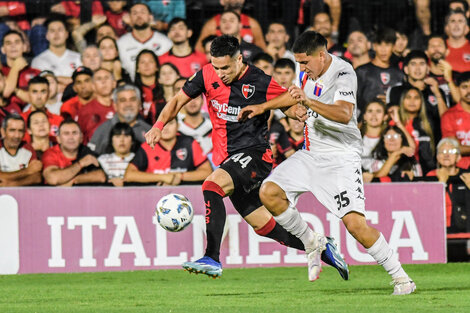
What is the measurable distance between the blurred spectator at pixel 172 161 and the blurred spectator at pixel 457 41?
439 cm

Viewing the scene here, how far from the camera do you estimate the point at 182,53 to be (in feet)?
41.7

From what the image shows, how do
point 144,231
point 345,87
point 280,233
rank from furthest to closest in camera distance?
point 144,231
point 280,233
point 345,87

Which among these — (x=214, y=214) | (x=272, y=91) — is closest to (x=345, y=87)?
(x=272, y=91)

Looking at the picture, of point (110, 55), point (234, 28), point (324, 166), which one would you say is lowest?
point (324, 166)

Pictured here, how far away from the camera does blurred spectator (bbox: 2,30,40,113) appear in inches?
484

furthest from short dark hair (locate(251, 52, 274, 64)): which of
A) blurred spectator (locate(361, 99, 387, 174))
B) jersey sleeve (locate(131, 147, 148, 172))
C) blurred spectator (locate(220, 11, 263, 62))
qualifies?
jersey sleeve (locate(131, 147, 148, 172))

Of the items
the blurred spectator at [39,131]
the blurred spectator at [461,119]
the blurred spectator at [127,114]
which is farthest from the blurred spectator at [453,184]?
the blurred spectator at [39,131]

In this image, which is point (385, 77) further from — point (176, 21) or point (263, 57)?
point (176, 21)

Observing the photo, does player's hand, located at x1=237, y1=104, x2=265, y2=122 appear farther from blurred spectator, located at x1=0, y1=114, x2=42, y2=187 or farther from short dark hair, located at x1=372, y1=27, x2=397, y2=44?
short dark hair, located at x1=372, y1=27, x2=397, y2=44

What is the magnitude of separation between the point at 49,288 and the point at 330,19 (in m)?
6.53

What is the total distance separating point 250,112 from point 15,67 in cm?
600

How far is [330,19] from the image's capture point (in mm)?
13227

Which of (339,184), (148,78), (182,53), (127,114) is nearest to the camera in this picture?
(339,184)

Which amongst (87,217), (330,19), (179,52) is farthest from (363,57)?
(87,217)
